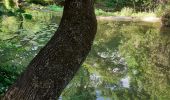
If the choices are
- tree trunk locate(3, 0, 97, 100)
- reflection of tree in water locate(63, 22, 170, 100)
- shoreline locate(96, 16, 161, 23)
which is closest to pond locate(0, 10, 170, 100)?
reflection of tree in water locate(63, 22, 170, 100)

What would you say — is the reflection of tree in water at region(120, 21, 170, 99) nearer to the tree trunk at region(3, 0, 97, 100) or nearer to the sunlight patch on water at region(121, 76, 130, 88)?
the sunlight patch on water at region(121, 76, 130, 88)

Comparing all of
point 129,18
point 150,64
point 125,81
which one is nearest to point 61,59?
point 125,81

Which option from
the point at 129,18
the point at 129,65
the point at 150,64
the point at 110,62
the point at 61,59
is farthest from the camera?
the point at 129,18

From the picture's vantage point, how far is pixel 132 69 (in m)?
11.6

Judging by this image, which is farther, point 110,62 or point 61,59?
point 110,62

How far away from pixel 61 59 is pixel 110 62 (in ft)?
29.5

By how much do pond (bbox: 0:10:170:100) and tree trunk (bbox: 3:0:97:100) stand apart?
78 cm

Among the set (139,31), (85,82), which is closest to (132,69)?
(85,82)

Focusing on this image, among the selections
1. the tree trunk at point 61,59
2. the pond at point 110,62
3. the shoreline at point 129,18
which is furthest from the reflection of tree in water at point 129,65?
the shoreline at point 129,18

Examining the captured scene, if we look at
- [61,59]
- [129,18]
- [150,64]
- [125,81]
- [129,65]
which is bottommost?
[129,18]

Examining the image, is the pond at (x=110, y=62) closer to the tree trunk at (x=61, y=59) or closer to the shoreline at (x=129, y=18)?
the tree trunk at (x=61, y=59)

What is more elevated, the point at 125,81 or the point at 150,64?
the point at 125,81

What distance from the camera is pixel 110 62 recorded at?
41.7 ft

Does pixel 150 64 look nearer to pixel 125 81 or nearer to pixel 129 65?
pixel 129 65
